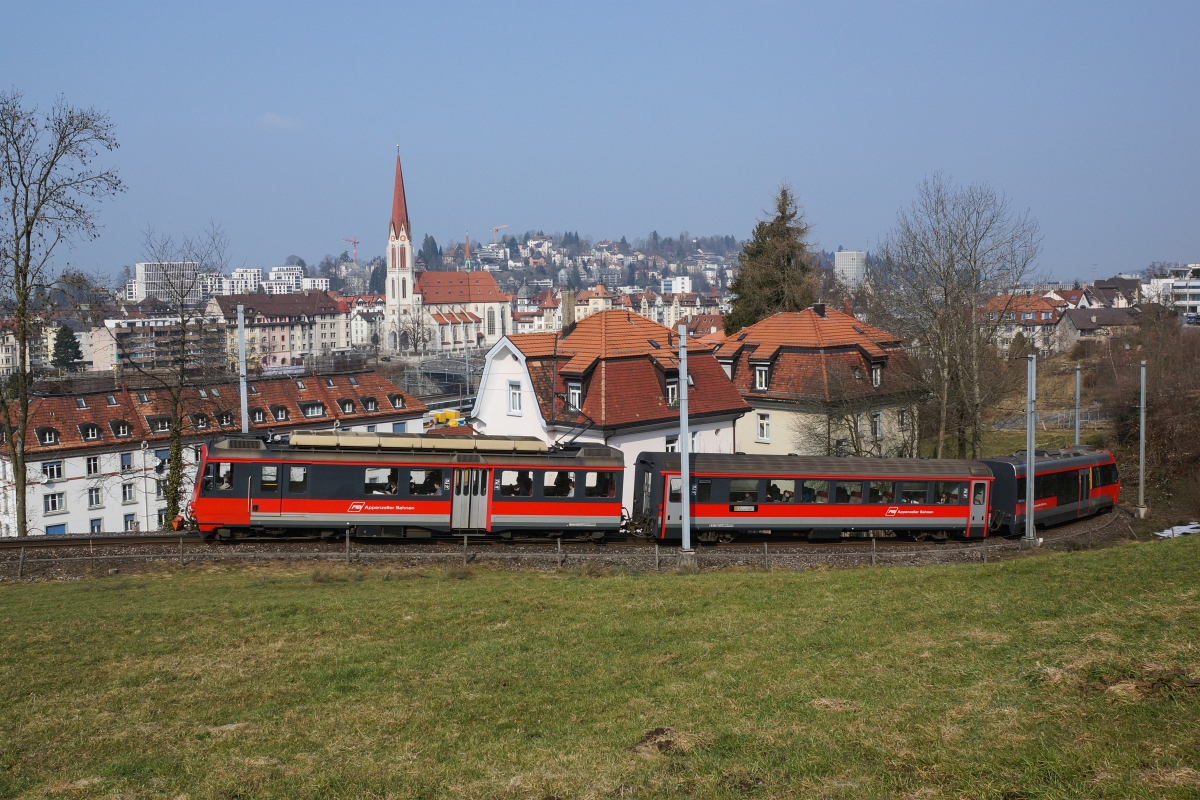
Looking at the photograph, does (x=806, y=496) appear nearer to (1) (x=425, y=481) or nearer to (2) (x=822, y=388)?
(1) (x=425, y=481)

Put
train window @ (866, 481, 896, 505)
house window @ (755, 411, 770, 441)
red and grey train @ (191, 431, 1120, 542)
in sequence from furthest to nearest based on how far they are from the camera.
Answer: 1. house window @ (755, 411, 770, 441)
2. train window @ (866, 481, 896, 505)
3. red and grey train @ (191, 431, 1120, 542)

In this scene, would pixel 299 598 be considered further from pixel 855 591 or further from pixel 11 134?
pixel 11 134

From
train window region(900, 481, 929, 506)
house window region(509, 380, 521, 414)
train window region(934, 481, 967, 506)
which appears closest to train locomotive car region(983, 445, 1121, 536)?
train window region(934, 481, 967, 506)

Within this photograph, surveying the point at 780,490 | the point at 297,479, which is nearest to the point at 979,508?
the point at 780,490

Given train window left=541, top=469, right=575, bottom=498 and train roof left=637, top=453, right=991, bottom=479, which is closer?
train window left=541, top=469, right=575, bottom=498

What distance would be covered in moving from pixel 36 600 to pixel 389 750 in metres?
12.2

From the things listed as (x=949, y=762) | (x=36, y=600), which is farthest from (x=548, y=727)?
(x=36, y=600)

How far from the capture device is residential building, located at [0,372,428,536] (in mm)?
58312

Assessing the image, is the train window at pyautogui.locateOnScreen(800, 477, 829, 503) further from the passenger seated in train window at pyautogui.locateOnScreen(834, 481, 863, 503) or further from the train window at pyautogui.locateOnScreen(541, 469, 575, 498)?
the train window at pyautogui.locateOnScreen(541, 469, 575, 498)

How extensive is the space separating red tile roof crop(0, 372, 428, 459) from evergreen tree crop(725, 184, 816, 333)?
91.6 feet

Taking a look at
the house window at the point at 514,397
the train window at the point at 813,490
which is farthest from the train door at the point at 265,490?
the house window at the point at 514,397

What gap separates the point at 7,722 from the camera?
11562 millimetres

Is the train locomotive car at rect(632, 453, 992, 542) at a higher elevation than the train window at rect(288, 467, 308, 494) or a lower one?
lower

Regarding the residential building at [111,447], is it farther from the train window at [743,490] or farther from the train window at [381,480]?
the train window at [743,490]
